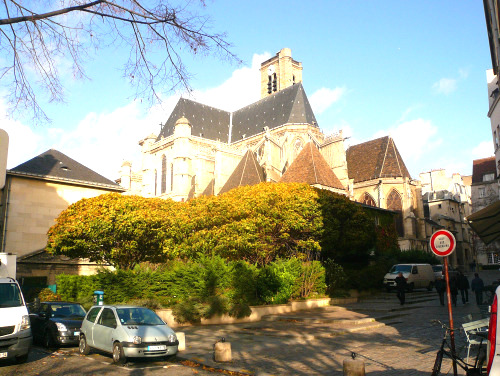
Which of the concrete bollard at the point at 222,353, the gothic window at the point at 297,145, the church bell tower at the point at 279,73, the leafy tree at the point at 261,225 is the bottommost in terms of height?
the concrete bollard at the point at 222,353

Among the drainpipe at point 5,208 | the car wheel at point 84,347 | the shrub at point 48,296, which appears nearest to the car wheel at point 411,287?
the shrub at point 48,296

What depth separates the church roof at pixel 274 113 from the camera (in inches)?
2124

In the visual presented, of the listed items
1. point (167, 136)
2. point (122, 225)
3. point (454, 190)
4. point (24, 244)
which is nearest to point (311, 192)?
point (122, 225)

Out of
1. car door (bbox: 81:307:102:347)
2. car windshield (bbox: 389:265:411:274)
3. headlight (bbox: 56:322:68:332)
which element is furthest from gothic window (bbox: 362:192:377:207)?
car door (bbox: 81:307:102:347)

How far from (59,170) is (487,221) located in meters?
25.9

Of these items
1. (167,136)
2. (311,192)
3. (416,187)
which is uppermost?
(167,136)

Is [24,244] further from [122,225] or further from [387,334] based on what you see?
[387,334]

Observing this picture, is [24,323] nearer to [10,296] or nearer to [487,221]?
[10,296]

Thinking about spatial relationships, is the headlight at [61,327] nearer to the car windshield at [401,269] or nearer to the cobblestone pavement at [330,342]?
the cobblestone pavement at [330,342]

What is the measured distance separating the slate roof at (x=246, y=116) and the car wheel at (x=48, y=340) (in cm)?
4473

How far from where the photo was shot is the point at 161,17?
5.66 m

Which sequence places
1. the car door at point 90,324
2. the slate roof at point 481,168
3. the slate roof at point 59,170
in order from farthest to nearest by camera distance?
1. the slate roof at point 481,168
2. the slate roof at point 59,170
3. the car door at point 90,324

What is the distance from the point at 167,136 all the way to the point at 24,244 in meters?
33.9

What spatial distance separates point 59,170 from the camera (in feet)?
91.9
